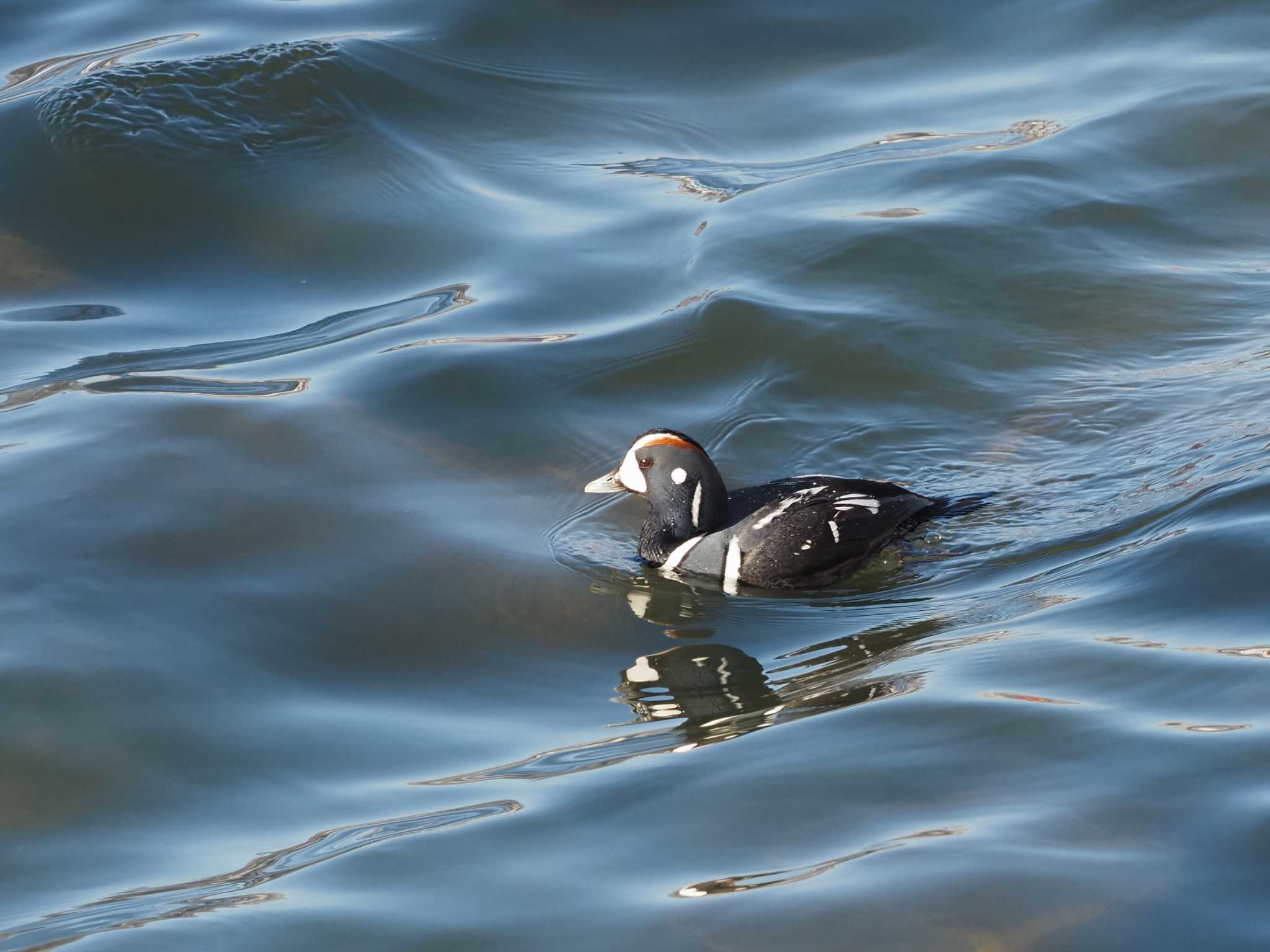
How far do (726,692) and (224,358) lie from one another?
4.12m

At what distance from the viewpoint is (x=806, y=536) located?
643 cm

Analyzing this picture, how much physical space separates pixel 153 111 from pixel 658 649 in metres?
6.42

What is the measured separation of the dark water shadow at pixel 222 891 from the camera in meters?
4.12

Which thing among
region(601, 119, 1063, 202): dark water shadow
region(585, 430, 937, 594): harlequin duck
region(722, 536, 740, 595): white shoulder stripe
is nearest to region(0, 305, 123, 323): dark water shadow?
region(601, 119, 1063, 202): dark water shadow

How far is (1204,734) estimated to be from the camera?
437 cm

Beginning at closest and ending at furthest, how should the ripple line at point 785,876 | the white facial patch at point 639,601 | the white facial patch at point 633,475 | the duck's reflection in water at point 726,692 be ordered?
the ripple line at point 785,876, the duck's reflection in water at point 726,692, the white facial patch at point 639,601, the white facial patch at point 633,475

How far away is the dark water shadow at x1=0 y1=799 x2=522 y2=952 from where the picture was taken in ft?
13.5

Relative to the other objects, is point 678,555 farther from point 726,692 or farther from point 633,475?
point 726,692

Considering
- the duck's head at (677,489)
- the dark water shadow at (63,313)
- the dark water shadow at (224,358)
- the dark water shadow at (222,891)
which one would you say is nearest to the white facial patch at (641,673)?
the duck's head at (677,489)

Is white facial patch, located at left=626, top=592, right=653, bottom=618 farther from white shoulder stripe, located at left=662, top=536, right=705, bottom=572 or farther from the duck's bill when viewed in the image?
the duck's bill

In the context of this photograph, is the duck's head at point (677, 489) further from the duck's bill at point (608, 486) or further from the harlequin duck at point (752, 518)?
the duck's bill at point (608, 486)

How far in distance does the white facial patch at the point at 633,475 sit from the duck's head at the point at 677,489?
2 centimetres

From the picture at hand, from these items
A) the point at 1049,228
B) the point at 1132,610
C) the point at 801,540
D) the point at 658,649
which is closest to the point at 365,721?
the point at 658,649

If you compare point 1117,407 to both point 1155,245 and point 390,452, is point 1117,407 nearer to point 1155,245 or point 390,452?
point 1155,245
